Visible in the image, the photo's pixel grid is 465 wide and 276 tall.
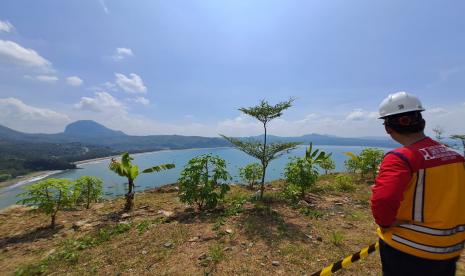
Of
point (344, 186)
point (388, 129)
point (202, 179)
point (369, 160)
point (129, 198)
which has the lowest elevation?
point (129, 198)

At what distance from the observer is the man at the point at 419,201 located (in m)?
2.15

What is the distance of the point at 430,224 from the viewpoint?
7.23ft

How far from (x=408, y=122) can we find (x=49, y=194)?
9.98m

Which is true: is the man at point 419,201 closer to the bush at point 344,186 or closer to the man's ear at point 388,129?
the man's ear at point 388,129

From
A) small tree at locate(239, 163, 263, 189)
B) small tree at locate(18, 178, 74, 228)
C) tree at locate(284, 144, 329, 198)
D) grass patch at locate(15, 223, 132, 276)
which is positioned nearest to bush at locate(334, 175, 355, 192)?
tree at locate(284, 144, 329, 198)

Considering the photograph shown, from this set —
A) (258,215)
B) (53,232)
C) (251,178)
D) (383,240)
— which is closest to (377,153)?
(251,178)

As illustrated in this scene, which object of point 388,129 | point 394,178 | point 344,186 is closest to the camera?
point 394,178

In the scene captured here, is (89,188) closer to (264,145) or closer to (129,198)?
(129,198)

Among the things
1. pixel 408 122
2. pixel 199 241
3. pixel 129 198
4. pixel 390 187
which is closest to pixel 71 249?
pixel 199 241

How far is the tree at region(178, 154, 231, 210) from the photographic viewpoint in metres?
8.94

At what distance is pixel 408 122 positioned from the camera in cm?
244

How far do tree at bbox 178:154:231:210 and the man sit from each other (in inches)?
274

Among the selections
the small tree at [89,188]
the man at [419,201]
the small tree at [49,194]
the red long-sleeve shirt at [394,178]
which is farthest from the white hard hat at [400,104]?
the small tree at [89,188]

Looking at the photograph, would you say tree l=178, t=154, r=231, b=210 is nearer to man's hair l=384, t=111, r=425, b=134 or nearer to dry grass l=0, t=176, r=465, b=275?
dry grass l=0, t=176, r=465, b=275
